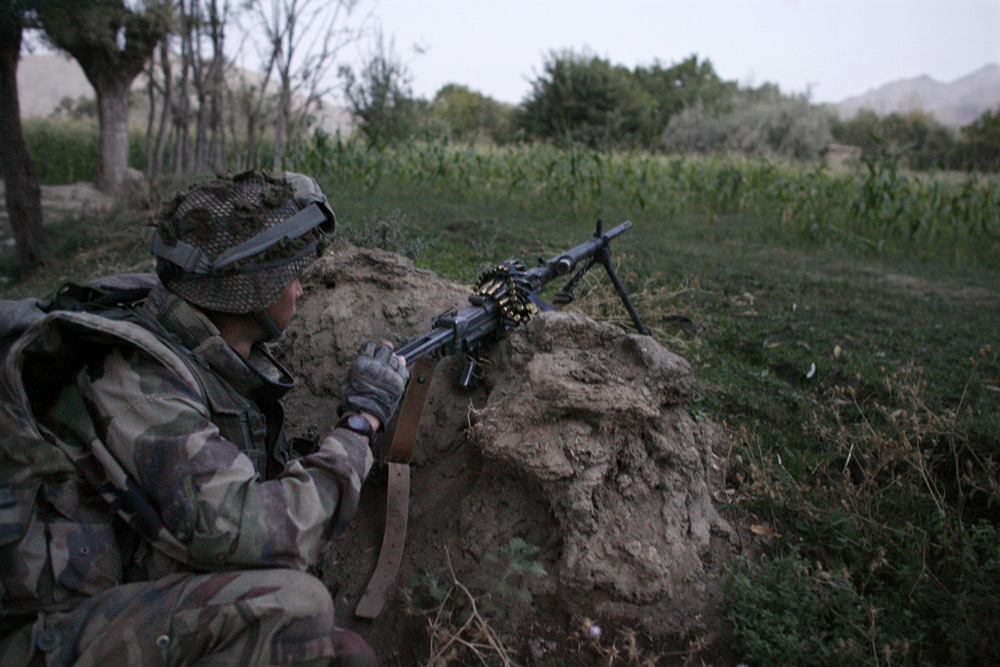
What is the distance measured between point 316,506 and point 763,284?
5.96 meters

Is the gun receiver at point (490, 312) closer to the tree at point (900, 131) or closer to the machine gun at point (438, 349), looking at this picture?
the machine gun at point (438, 349)

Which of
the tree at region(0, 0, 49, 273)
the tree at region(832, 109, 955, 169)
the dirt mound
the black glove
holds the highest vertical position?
the tree at region(832, 109, 955, 169)

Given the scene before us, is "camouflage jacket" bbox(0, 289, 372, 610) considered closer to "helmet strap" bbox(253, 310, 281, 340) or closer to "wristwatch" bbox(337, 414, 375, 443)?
"wristwatch" bbox(337, 414, 375, 443)

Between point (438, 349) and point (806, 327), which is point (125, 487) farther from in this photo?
point (806, 327)

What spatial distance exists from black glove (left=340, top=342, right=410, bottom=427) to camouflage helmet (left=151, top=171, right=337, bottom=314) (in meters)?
0.37

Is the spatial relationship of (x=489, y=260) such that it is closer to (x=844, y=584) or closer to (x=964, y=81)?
(x=844, y=584)

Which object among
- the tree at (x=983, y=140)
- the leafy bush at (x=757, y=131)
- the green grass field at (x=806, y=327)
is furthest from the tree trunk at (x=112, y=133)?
the tree at (x=983, y=140)

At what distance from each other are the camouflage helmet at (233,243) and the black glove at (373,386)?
0.37m

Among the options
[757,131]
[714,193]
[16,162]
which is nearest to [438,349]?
[16,162]

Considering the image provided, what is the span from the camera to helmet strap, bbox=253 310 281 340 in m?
2.14

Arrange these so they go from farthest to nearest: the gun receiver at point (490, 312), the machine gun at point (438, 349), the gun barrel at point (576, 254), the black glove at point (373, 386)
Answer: the gun barrel at point (576, 254) < the gun receiver at point (490, 312) < the machine gun at point (438, 349) < the black glove at point (373, 386)

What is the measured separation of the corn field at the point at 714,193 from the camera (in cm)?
916

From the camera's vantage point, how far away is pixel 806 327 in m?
5.35

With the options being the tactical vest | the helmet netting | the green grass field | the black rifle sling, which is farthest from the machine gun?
the green grass field
